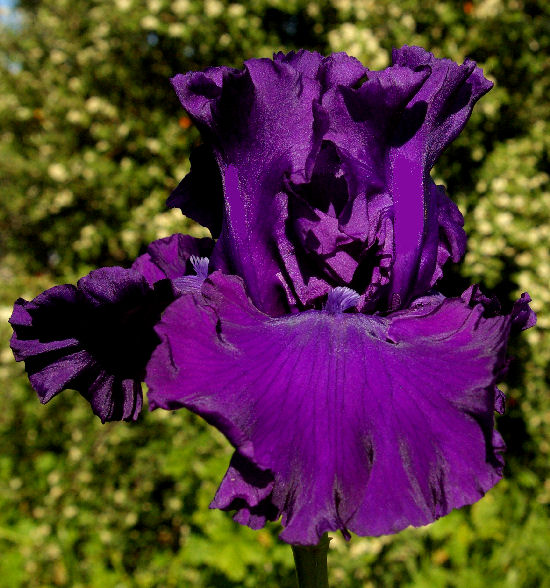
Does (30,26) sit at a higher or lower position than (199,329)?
higher

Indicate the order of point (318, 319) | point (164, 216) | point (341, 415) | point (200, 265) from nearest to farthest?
point (341, 415) < point (318, 319) < point (200, 265) < point (164, 216)

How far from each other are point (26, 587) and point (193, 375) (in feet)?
9.88

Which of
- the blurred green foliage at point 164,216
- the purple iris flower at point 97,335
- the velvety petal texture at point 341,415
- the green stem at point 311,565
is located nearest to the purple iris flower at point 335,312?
the velvety petal texture at point 341,415

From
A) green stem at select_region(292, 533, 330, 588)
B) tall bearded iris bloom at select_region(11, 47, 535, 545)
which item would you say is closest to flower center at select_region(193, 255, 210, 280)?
tall bearded iris bloom at select_region(11, 47, 535, 545)

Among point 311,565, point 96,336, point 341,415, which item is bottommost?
point 311,565

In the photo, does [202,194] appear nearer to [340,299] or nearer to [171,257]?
[171,257]

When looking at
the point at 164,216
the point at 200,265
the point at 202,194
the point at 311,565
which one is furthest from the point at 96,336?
the point at 164,216

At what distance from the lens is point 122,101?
3635 millimetres

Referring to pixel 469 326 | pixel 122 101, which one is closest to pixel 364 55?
pixel 122 101

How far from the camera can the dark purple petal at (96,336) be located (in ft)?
2.75

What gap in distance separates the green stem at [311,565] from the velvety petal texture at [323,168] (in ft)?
1.22

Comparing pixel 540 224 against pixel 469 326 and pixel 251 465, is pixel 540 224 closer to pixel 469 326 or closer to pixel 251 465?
pixel 469 326

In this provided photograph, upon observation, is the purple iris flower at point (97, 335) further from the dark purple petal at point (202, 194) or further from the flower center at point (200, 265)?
the dark purple petal at point (202, 194)

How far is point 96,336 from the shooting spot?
2.87 feet
